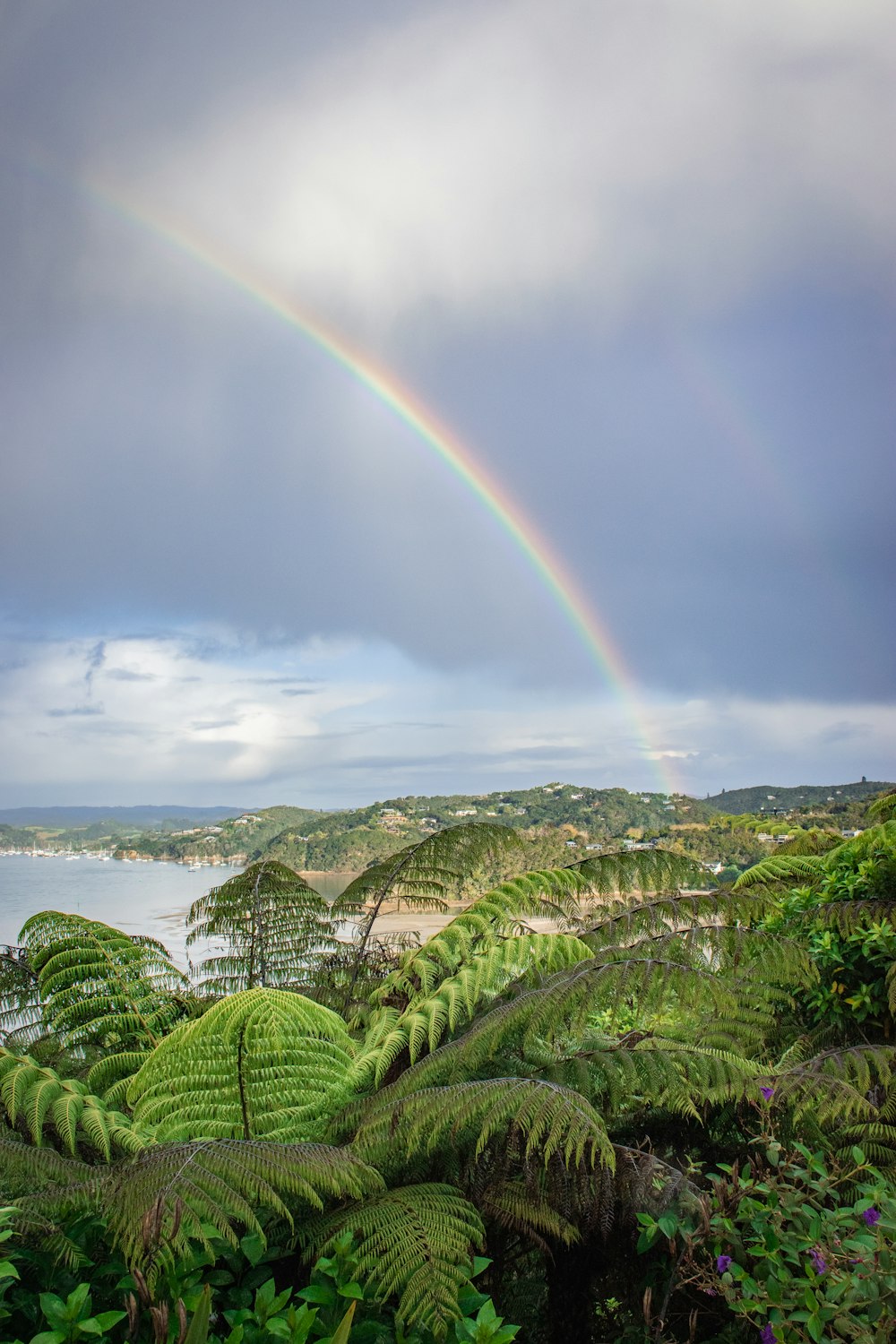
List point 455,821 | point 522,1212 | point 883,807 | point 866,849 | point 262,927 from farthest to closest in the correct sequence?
point 455,821 < point 883,807 < point 866,849 < point 262,927 < point 522,1212

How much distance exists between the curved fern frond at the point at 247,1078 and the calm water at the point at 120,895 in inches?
109

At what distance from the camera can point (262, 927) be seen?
12.1 feet

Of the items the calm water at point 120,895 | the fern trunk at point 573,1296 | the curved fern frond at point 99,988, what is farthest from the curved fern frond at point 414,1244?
the calm water at point 120,895

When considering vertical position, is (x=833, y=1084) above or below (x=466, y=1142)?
above

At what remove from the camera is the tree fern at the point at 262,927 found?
146 inches

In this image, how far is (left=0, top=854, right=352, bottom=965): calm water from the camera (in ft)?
31.7

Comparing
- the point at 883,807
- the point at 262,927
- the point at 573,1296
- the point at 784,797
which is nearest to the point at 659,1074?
the point at 573,1296

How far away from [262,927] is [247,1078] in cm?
128

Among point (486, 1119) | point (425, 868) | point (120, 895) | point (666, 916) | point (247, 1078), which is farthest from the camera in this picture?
point (120, 895)

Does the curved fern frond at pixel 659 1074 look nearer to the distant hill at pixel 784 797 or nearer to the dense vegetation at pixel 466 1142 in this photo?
the dense vegetation at pixel 466 1142

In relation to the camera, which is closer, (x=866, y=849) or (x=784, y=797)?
(x=866, y=849)

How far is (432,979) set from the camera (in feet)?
9.87

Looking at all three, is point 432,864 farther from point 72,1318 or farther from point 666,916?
point 72,1318

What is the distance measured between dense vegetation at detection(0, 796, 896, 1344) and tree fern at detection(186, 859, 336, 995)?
113 millimetres
